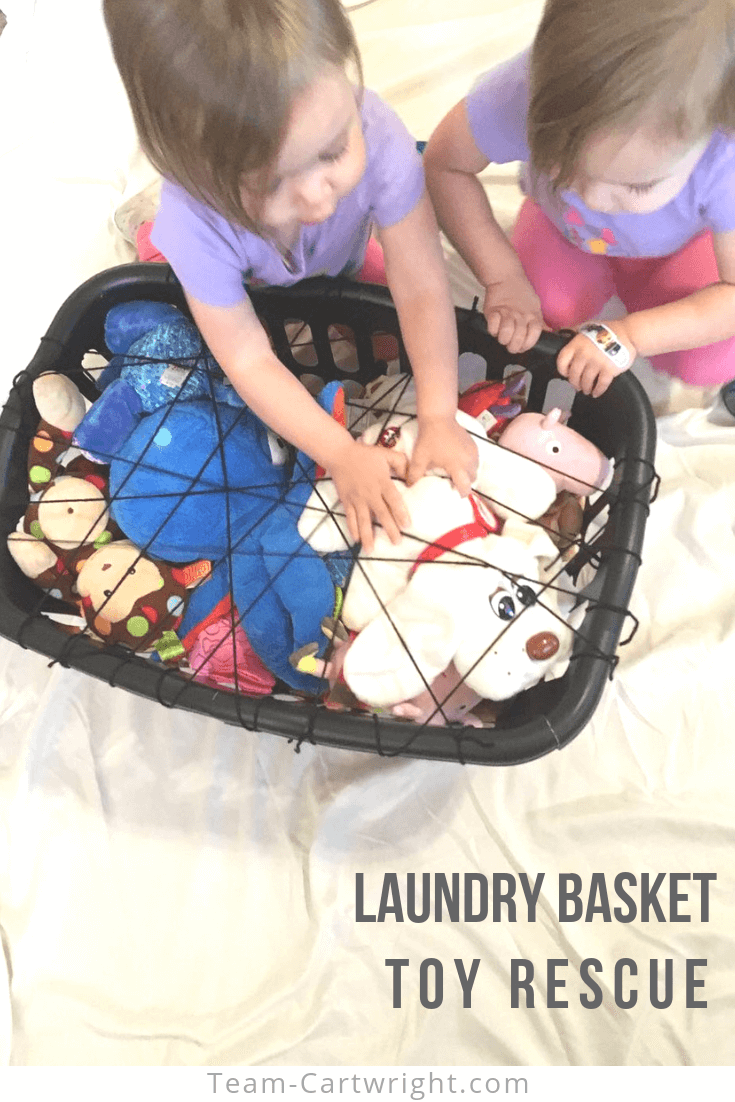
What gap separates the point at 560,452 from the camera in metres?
0.65

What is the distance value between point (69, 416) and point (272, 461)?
0.59ft

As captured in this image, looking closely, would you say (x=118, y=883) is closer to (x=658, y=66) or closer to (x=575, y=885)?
(x=575, y=885)

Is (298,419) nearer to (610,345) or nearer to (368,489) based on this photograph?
(368,489)

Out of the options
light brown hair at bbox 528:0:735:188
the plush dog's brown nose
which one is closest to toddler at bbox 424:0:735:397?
light brown hair at bbox 528:0:735:188

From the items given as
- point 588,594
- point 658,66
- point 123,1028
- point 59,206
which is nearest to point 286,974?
point 123,1028

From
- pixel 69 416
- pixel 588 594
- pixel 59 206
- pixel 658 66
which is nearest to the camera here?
pixel 658 66

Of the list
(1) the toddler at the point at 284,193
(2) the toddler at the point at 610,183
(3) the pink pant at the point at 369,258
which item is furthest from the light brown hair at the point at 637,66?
(3) the pink pant at the point at 369,258

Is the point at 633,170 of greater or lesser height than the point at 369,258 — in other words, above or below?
above

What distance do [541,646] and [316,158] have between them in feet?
1.09

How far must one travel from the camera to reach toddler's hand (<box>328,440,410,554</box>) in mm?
598

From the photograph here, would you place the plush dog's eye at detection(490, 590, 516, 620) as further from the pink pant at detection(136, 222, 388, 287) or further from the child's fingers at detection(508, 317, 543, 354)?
the pink pant at detection(136, 222, 388, 287)

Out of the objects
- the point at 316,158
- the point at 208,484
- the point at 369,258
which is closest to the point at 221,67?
the point at 316,158

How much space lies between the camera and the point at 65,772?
0.74 metres

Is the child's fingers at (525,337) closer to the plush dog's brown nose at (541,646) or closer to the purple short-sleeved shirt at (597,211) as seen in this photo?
the purple short-sleeved shirt at (597,211)
